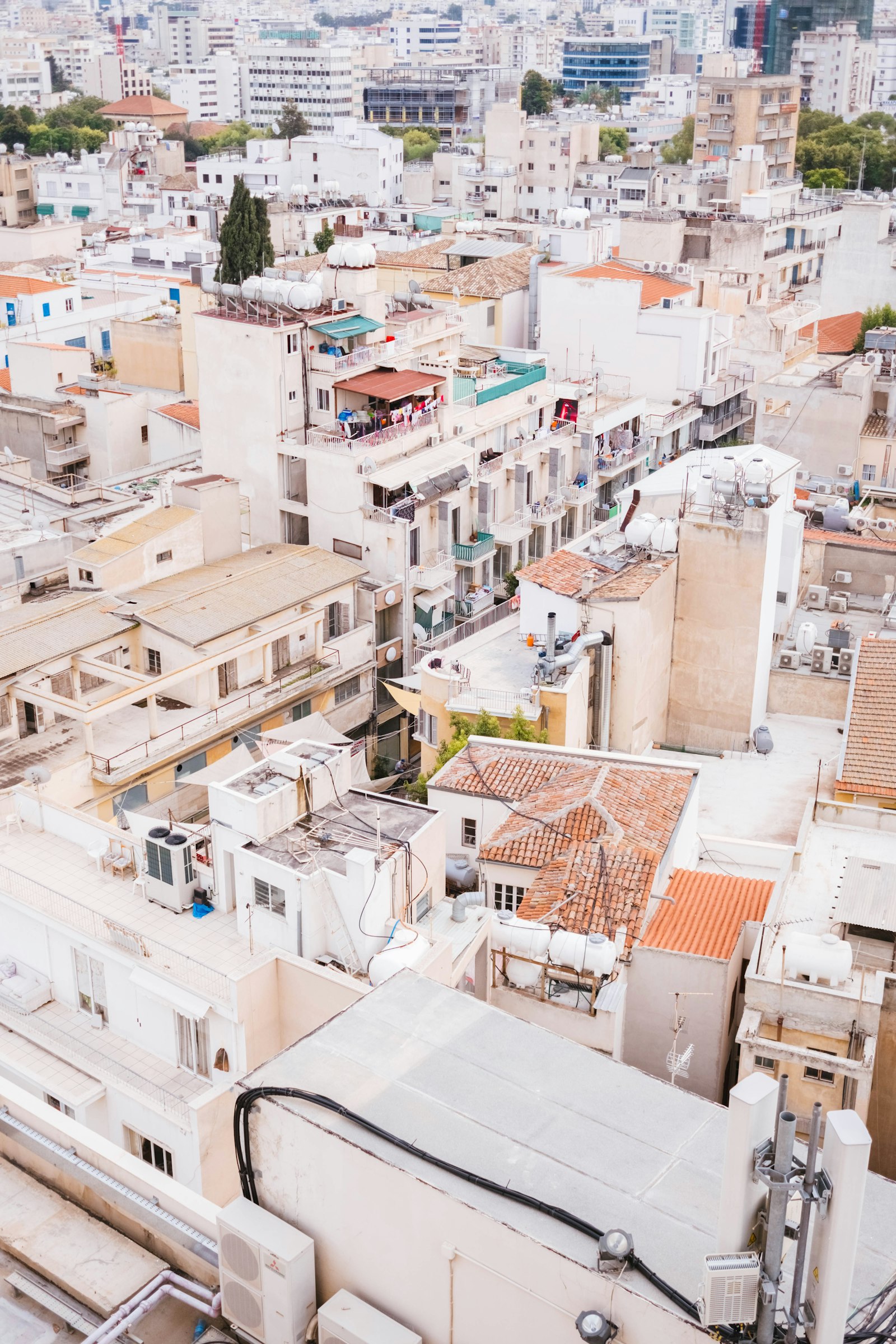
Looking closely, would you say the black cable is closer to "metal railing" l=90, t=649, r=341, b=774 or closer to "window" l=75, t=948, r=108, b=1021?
"window" l=75, t=948, r=108, b=1021

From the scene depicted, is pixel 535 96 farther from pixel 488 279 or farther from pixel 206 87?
pixel 488 279

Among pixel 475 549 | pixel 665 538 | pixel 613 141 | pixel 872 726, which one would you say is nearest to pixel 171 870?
pixel 872 726

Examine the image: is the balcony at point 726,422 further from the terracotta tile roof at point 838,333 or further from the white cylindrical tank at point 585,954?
the white cylindrical tank at point 585,954

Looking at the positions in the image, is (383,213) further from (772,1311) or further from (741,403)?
(772,1311)

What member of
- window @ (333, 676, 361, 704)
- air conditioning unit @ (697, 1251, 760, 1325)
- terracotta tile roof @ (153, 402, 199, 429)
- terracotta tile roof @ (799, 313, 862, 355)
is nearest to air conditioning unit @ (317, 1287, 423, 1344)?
air conditioning unit @ (697, 1251, 760, 1325)

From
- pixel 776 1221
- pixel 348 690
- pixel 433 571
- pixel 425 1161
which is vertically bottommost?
pixel 348 690

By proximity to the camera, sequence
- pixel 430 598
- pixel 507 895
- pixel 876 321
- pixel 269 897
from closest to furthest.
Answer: pixel 269 897 < pixel 507 895 < pixel 430 598 < pixel 876 321

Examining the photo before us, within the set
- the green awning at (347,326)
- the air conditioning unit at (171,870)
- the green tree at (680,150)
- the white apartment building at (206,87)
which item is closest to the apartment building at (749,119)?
the green tree at (680,150)
